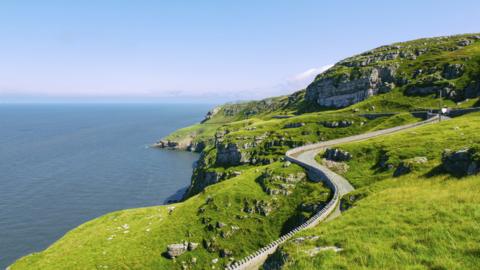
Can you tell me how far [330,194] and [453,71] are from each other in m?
122

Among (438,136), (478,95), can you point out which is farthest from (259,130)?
(478,95)

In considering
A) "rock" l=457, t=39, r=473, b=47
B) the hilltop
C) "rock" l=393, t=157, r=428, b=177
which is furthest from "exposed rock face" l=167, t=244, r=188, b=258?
"rock" l=457, t=39, r=473, b=47

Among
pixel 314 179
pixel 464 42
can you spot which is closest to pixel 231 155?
pixel 314 179

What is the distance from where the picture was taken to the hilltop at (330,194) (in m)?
21.3

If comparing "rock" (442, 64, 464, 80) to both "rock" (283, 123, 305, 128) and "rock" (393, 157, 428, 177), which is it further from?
"rock" (393, 157, 428, 177)

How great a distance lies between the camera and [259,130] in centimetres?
14012

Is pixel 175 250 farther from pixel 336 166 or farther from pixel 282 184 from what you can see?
Result: pixel 336 166

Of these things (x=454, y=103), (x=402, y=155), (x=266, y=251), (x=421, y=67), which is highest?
(x=421, y=67)

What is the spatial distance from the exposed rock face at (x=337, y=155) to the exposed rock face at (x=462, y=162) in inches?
1303

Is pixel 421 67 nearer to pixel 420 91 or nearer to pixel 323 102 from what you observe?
pixel 420 91

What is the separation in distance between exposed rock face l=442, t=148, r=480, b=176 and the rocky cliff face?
107 meters

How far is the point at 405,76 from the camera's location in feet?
520

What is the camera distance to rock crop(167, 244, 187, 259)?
60.4 m

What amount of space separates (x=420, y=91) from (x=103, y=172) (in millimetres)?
163897
